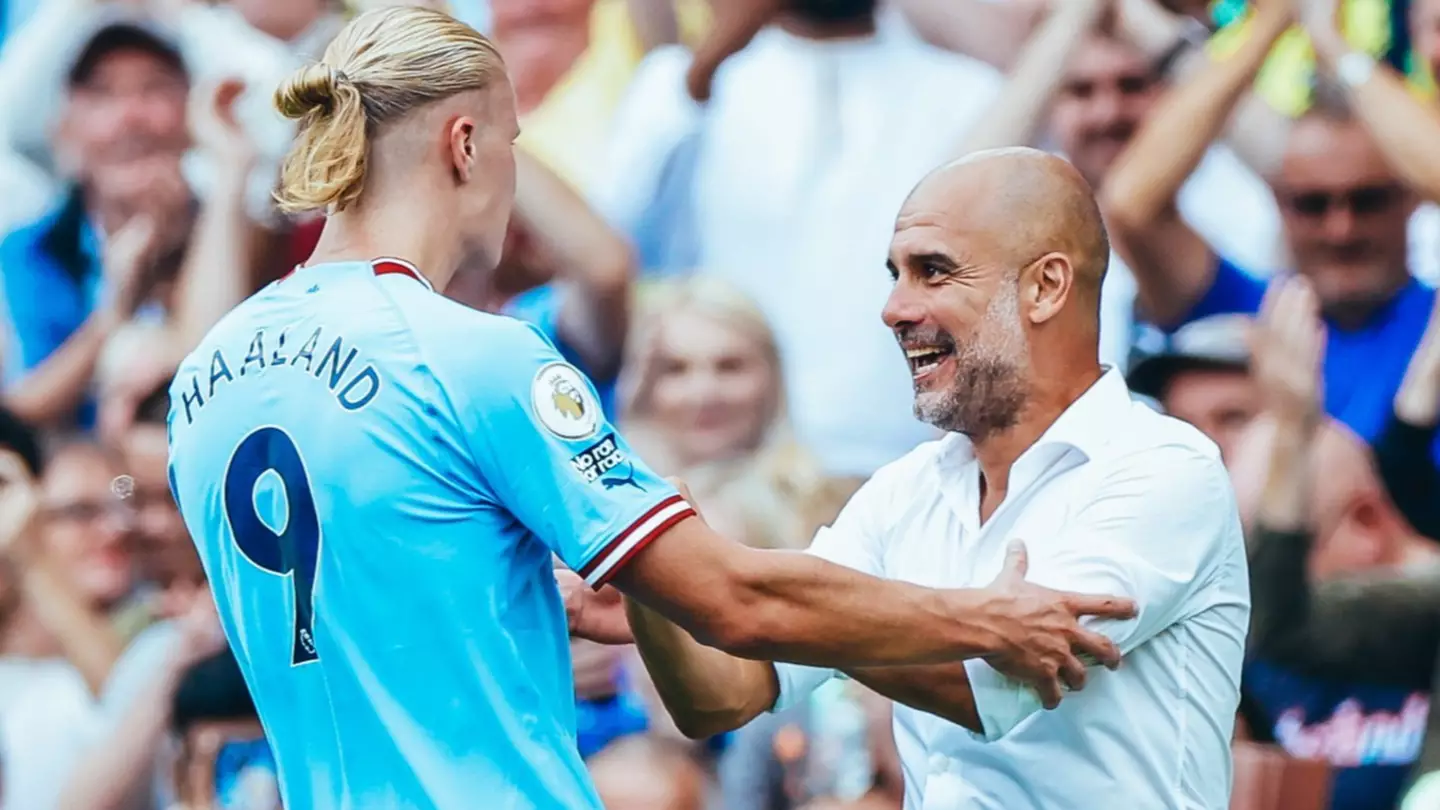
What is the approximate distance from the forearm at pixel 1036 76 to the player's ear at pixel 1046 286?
2.50 metres

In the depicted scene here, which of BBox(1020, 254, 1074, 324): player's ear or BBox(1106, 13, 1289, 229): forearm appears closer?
BBox(1020, 254, 1074, 324): player's ear

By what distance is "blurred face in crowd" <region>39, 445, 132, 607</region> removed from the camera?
6.09 metres

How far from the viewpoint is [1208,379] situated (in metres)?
4.91

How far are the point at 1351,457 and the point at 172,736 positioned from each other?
11.1 feet

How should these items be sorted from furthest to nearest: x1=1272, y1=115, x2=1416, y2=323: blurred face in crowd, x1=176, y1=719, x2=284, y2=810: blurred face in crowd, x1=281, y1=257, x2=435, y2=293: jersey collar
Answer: x1=176, y1=719, x2=284, y2=810: blurred face in crowd, x1=1272, y1=115, x2=1416, y2=323: blurred face in crowd, x1=281, y1=257, x2=435, y2=293: jersey collar

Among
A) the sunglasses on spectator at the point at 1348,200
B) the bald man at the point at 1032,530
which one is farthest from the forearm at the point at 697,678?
the sunglasses on spectator at the point at 1348,200

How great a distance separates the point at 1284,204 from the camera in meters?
4.90

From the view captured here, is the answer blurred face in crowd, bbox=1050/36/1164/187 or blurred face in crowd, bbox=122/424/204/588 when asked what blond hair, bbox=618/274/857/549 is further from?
blurred face in crowd, bbox=122/424/204/588

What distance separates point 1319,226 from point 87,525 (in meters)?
3.70

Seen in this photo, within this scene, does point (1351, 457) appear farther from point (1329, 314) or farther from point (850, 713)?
point (850, 713)

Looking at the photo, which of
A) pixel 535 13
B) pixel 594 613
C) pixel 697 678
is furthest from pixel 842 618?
pixel 535 13

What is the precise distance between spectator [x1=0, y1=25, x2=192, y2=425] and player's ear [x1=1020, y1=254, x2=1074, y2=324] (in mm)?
4094

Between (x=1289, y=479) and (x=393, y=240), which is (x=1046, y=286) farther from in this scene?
(x=1289, y=479)

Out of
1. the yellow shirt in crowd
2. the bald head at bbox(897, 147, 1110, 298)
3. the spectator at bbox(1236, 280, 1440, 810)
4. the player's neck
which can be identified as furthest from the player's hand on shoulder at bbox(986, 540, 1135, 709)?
the yellow shirt in crowd
